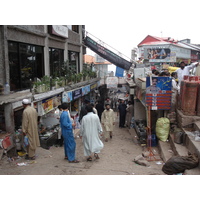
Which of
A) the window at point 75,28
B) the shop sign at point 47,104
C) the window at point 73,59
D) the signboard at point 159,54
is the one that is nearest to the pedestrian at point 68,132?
the shop sign at point 47,104

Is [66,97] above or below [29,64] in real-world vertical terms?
below

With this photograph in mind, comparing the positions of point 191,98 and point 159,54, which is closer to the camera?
point 191,98

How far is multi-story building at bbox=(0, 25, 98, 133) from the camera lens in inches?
287

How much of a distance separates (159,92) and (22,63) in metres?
5.57

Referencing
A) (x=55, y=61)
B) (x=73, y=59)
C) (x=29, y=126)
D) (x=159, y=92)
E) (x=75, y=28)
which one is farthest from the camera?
(x=73, y=59)

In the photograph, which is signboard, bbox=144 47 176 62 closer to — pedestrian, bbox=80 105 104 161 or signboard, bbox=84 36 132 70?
signboard, bbox=84 36 132 70

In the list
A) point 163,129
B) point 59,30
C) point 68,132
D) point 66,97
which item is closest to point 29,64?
point 66,97

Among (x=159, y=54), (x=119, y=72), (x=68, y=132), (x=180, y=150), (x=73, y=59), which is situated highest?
(x=159, y=54)

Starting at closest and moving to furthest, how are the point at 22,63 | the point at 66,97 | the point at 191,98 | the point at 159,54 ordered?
the point at 191,98 → the point at 22,63 → the point at 66,97 → the point at 159,54

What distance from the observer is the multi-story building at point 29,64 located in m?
7.29

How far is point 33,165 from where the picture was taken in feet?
19.9

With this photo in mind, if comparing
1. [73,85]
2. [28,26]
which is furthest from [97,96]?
[28,26]

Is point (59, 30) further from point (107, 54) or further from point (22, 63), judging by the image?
point (107, 54)

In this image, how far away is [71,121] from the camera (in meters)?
6.69
